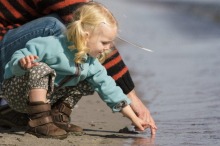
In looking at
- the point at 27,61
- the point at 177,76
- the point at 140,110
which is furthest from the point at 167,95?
the point at 27,61

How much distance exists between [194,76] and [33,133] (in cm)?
277

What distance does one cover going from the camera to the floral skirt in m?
3.21

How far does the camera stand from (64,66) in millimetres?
3295

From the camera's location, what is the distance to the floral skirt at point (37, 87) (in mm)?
3213

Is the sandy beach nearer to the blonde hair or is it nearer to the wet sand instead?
the wet sand

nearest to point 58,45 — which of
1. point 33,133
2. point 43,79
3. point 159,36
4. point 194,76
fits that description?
point 43,79

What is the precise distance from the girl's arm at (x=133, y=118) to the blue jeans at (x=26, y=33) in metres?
0.47

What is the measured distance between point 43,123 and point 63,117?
25 cm

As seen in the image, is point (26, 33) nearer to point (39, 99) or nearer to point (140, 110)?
point (39, 99)

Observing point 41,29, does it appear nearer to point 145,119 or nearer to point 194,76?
point 145,119

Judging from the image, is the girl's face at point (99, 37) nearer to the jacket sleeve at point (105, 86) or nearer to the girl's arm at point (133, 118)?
the jacket sleeve at point (105, 86)

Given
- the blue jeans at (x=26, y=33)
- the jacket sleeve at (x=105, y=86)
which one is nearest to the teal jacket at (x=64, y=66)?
the jacket sleeve at (x=105, y=86)

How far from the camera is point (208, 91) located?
16.7ft

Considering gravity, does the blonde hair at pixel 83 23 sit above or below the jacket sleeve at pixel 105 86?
above
